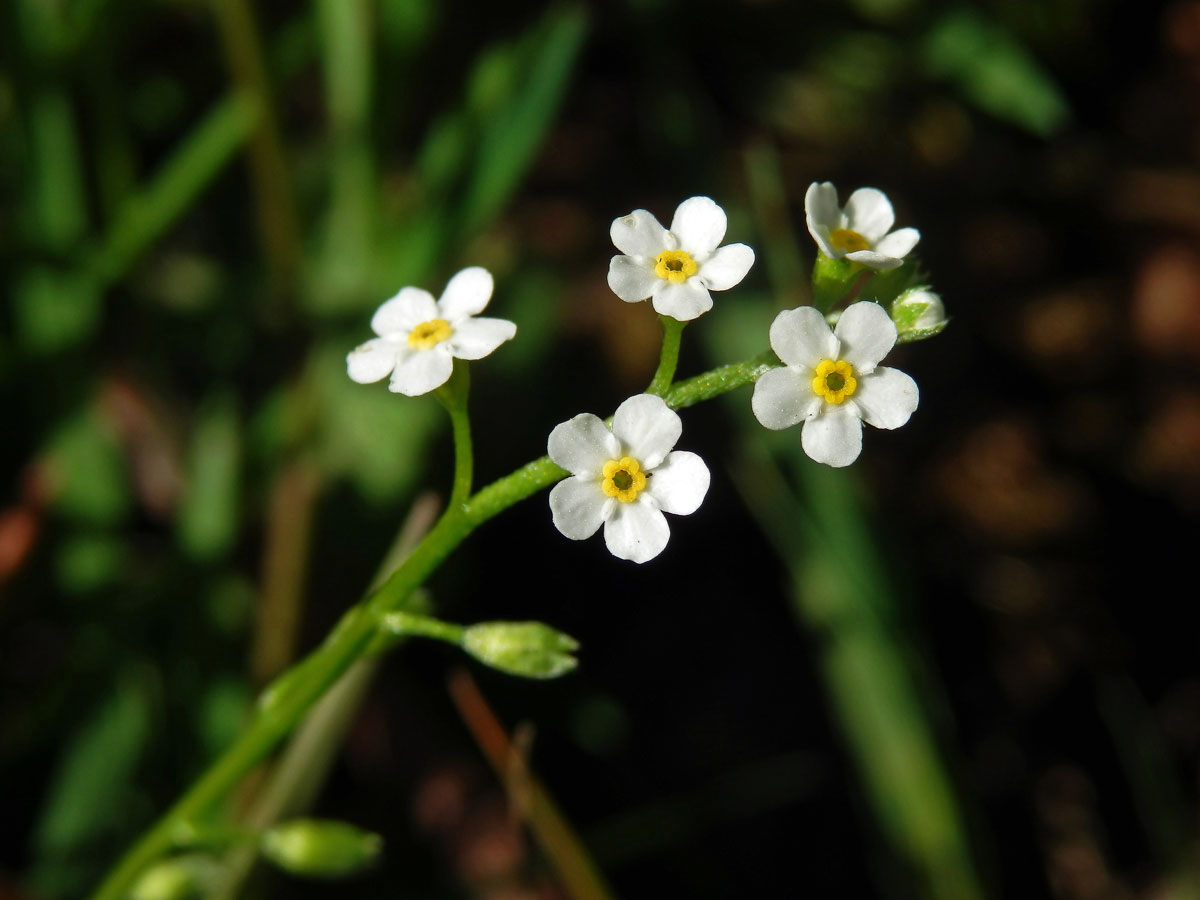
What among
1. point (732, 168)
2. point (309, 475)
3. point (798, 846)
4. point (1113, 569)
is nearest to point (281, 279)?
point (309, 475)

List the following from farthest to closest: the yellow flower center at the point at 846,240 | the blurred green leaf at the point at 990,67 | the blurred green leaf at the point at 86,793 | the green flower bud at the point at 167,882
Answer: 1. the blurred green leaf at the point at 990,67
2. the blurred green leaf at the point at 86,793
3. the green flower bud at the point at 167,882
4. the yellow flower center at the point at 846,240

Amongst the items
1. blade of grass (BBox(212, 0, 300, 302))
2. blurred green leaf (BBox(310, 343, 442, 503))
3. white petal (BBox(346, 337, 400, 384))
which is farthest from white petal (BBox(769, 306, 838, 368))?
blade of grass (BBox(212, 0, 300, 302))

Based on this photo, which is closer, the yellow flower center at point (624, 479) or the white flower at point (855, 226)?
the yellow flower center at point (624, 479)

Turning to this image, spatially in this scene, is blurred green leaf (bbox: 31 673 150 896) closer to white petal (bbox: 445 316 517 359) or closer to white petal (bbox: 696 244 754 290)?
white petal (bbox: 445 316 517 359)

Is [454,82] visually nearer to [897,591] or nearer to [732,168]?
[732,168]

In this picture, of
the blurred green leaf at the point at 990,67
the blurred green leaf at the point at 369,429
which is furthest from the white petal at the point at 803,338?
the blurred green leaf at the point at 990,67

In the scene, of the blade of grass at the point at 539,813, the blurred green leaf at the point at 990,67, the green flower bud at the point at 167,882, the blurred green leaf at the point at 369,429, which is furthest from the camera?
the blurred green leaf at the point at 990,67

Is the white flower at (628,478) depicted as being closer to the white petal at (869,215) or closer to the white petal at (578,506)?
the white petal at (578,506)

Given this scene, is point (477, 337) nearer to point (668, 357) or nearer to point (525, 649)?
point (668, 357)
